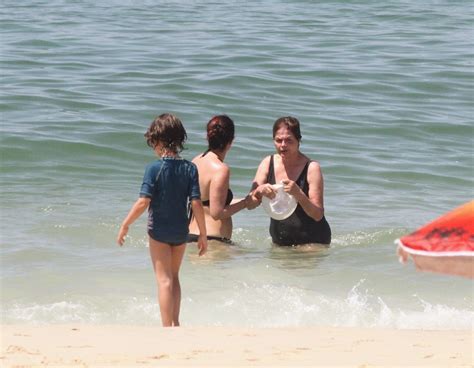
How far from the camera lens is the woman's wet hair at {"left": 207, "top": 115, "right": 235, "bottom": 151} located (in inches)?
286

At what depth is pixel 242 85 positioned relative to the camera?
1502cm

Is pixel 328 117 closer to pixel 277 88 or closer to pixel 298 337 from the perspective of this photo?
pixel 277 88

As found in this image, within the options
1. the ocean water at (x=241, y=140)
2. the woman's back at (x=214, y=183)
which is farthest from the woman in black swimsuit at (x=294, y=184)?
the woman's back at (x=214, y=183)

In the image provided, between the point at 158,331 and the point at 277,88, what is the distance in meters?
9.79

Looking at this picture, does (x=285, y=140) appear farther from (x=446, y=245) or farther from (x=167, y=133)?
(x=446, y=245)

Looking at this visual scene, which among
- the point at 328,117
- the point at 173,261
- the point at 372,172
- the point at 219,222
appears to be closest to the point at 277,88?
the point at 328,117

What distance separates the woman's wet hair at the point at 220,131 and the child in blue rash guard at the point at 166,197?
126cm

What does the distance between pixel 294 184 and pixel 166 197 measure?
1.68 meters

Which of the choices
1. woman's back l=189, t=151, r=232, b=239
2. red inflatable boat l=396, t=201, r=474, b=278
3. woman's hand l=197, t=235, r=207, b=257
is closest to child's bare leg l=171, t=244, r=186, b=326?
woman's hand l=197, t=235, r=207, b=257

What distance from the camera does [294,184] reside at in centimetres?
739

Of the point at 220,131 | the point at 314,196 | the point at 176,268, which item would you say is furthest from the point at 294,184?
the point at 176,268

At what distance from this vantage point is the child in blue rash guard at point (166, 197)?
19.4ft

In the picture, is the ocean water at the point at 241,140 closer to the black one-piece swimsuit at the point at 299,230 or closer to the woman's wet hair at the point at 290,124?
the black one-piece swimsuit at the point at 299,230

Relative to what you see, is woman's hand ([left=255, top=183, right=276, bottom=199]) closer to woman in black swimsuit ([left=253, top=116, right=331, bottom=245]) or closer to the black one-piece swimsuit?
woman in black swimsuit ([left=253, top=116, right=331, bottom=245])
